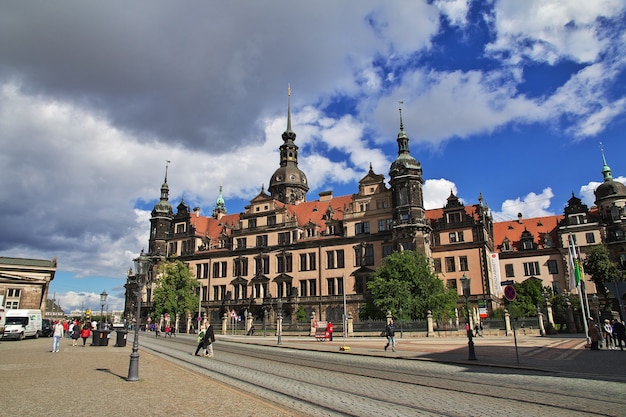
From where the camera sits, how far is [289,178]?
87188mm

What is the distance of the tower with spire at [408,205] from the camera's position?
5684cm

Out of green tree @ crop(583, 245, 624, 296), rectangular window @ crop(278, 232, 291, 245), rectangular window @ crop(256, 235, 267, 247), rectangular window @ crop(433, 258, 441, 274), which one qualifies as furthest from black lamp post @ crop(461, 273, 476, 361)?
rectangular window @ crop(256, 235, 267, 247)

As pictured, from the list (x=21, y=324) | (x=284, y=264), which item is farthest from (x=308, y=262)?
(x=21, y=324)

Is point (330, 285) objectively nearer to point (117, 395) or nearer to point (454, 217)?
point (454, 217)

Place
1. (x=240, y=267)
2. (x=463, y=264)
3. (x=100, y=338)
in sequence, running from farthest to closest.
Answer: (x=240, y=267) < (x=463, y=264) < (x=100, y=338)

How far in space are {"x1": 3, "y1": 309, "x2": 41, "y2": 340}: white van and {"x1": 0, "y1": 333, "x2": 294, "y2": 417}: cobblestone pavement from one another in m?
28.5

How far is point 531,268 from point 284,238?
39629 mm

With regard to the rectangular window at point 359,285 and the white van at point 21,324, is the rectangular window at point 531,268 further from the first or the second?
the white van at point 21,324

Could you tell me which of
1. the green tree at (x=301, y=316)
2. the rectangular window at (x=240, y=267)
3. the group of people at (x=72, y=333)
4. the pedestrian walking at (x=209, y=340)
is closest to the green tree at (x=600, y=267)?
the green tree at (x=301, y=316)

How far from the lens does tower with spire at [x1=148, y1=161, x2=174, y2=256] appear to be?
82.4 meters

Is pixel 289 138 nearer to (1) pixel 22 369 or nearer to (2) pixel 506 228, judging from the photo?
(2) pixel 506 228

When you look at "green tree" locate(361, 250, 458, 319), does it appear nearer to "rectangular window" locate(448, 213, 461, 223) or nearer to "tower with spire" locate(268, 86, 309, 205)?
"rectangular window" locate(448, 213, 461, 223)

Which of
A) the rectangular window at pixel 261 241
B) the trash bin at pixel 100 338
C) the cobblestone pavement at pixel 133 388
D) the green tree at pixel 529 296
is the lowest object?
the cobblestone pavement at pixel 133 388

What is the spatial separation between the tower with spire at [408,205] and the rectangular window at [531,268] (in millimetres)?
21435
